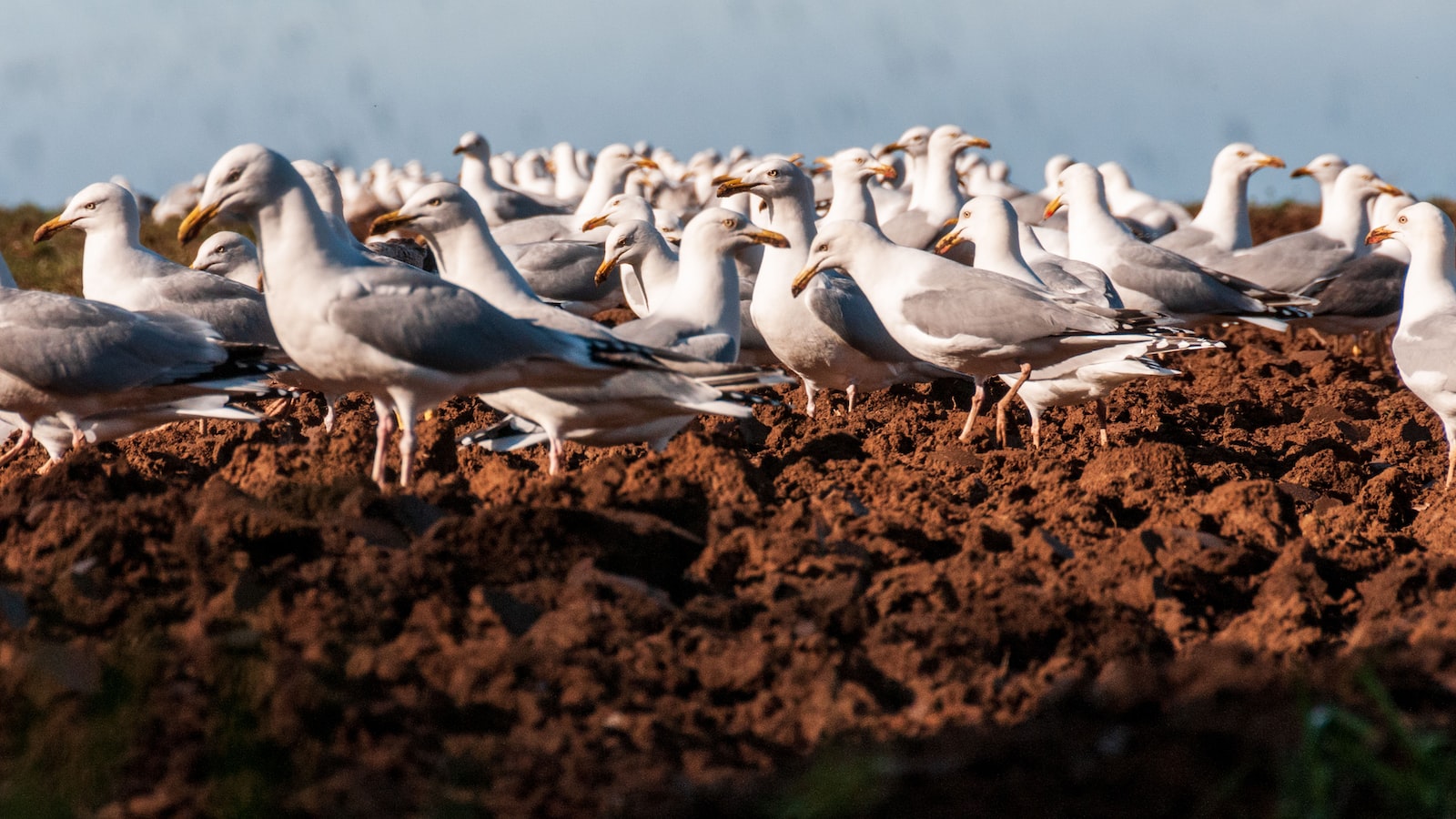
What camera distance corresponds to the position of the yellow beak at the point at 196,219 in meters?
6.18

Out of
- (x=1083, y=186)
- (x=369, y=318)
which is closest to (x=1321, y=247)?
(x=1083, y=186)

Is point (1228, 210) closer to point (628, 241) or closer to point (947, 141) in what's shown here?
point (947, 141)

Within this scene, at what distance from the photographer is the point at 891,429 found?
9172 mm

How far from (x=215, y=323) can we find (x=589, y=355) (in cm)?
372

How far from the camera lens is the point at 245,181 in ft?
21.2

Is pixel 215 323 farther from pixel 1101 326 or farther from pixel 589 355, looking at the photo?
pixel 1101 326

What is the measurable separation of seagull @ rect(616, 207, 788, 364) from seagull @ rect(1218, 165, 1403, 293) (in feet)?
24.9

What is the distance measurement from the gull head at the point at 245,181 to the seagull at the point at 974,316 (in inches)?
138

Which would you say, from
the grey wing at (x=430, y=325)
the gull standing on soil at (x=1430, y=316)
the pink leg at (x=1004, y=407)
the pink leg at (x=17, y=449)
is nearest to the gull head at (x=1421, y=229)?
the gull standing on soil at (x=1430, y=316)

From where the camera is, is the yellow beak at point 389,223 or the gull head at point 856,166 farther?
the gull head at point 856,166

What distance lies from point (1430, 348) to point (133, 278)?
7.53 m

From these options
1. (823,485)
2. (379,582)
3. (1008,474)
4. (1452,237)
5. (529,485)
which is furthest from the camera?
(1452,237)

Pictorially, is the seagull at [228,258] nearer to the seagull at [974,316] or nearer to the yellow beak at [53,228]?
the yellow beak at [53,228]

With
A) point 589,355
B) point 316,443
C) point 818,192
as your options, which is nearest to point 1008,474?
A: point 589,355
